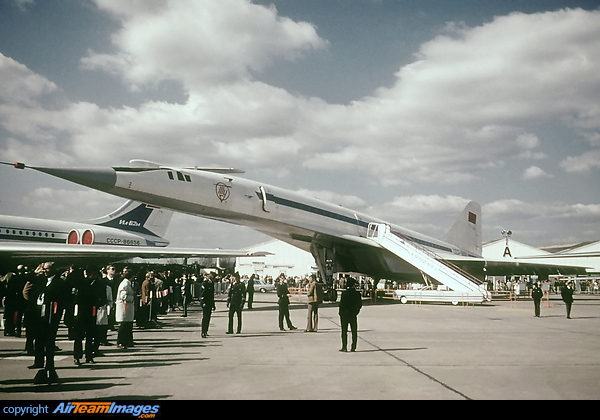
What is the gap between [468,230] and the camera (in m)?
40.4

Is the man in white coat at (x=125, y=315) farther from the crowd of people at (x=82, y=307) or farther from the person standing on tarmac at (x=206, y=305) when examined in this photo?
the person standing on tarmac at (x=206, y=305)

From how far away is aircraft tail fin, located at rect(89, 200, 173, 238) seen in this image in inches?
1136

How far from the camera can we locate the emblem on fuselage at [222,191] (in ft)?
62.9

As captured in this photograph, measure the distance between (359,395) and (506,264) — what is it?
2589cm

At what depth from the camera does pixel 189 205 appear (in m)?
18.4

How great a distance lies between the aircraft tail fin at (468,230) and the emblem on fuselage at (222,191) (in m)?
25.4

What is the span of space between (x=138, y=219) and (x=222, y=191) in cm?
1251

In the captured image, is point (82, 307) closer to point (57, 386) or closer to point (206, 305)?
point (57, 386)

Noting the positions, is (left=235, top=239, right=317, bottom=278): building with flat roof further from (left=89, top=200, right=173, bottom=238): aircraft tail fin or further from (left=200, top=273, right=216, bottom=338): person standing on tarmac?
(left=200, top=273, right=216, bottom=338): person standing on tarmac

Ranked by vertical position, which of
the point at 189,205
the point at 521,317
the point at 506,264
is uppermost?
the point at 189,205

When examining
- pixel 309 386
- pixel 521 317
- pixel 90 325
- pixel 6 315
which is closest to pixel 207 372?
pixel 309 386

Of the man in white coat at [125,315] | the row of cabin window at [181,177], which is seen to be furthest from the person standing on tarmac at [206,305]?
the row of cabin window at [181,177]

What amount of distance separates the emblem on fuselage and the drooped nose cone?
427 cm
